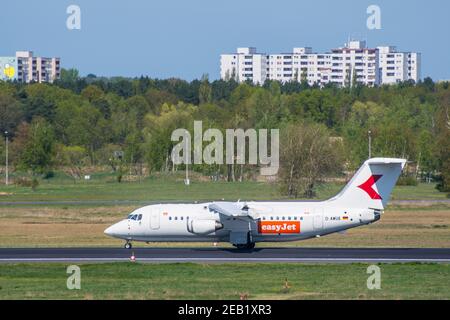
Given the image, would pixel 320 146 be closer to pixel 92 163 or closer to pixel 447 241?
pixel 447 241

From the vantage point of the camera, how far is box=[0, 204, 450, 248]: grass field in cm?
5469

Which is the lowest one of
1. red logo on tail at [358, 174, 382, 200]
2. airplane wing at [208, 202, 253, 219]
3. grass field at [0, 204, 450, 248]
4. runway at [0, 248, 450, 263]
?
grass field at [0, 204, 450, 248]

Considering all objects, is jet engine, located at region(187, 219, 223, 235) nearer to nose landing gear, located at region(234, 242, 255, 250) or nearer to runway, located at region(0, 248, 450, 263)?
runway, located at region(0, 248, 450, 263)

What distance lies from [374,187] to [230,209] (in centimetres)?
698

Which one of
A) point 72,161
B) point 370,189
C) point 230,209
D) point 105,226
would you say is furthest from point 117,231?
point 72,161

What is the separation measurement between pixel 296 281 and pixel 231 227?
12.1 m

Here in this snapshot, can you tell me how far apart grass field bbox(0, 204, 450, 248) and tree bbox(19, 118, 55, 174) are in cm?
4873

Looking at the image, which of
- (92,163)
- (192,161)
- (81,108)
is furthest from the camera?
(81,108)

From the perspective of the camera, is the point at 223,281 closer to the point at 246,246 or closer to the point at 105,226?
the point at 246,246

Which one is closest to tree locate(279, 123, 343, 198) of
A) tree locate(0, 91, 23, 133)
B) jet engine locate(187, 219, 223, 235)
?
jet engine locate(187, 219, 223, 235)

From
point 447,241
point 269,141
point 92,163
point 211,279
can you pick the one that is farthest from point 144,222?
point 92,163

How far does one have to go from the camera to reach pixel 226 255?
4747 centimetres

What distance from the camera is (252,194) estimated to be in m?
99.1

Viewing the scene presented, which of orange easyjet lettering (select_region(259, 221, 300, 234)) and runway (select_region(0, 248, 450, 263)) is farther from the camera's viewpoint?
orange easyjet lettering (select_region(259, 221, 300, 234))
